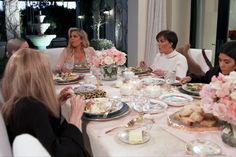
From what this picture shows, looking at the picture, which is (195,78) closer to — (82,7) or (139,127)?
(139,127)

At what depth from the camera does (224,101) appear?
1114 millimetres

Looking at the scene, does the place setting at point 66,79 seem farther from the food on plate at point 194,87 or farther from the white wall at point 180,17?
the white wall at point 180,17

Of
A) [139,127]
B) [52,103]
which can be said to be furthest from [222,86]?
[52,103]

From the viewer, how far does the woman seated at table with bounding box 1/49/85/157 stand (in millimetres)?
1190

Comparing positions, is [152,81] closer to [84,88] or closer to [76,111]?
[84,88]

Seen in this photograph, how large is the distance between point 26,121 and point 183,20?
12.4 feet

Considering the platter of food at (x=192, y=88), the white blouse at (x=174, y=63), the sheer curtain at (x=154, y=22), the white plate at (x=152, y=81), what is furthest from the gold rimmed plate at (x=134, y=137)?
the sheer curtain at (x=154, y=22)

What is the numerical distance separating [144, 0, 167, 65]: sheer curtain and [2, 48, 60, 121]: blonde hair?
3.09 meters

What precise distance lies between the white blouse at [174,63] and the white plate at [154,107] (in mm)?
923

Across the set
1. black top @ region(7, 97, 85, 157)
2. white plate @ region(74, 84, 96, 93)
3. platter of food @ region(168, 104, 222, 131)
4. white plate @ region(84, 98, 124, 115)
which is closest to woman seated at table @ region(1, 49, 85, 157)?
black top @ region(7, 97, 85, 157)

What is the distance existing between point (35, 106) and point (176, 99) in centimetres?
93

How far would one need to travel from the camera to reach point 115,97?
6.19ft

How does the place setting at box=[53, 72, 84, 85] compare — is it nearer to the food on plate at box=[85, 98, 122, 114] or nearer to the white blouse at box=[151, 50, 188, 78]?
the food on plate at box=[85, 98, 122, 114]

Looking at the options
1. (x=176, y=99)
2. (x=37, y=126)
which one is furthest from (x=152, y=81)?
(x=37, y=126)
